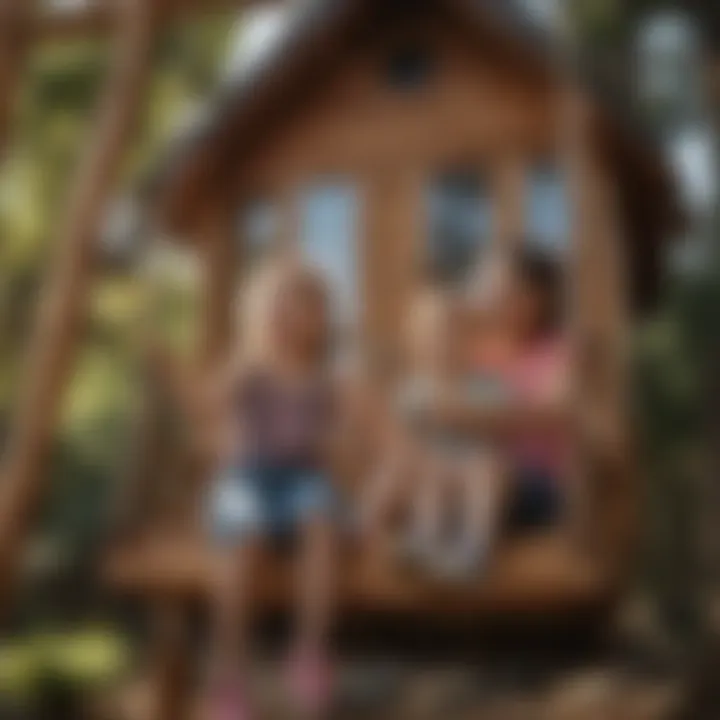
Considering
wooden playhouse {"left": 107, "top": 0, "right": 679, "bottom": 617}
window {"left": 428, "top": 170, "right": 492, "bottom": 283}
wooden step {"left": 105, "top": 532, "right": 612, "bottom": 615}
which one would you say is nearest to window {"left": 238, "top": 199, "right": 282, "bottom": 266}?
wooden playhouse {"left": 107, "top": 0, "right": 679, "bottom": 617}

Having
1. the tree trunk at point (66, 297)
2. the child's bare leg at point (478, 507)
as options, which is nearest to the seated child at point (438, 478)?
the child's bare leg at point (478, 507)

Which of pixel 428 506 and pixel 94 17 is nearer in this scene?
pixel 428 506

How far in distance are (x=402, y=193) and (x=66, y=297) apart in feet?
0.76

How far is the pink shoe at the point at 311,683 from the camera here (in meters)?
0.90

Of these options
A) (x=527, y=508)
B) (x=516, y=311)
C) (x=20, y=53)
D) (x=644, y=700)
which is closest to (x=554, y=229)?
(x=516, y=311)

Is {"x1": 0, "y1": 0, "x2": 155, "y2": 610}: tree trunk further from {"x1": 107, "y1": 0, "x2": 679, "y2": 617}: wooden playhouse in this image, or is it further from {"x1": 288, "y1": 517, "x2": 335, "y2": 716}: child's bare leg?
{"x1": 288, "y1": 517, "x2": 335, "y2": 716}: child's bare leg

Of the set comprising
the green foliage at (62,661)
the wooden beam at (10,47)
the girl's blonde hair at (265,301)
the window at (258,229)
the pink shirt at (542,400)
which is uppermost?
the wooden beam at (10,47)

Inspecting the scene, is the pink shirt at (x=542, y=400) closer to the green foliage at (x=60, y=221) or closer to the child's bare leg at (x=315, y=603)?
the child's bare leg at (x=315, y=603)

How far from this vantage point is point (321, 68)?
1.03 metres

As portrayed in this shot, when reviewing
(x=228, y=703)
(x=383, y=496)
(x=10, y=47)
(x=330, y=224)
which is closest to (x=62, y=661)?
(x=228, y=703)

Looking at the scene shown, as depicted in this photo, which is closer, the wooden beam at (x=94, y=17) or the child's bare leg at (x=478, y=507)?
the child's bare leg at (x=478, y=507)

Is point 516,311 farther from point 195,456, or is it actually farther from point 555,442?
point 195,456

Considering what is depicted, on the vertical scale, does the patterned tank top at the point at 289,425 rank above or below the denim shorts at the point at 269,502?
above

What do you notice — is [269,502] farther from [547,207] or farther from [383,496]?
[547,207]
